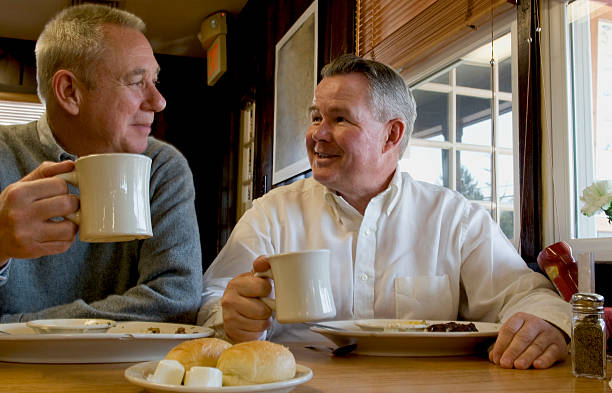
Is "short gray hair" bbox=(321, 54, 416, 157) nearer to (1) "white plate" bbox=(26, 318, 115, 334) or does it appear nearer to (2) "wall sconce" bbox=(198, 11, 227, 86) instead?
(1) "white plate" bbox=(26, 318, 115, 334)

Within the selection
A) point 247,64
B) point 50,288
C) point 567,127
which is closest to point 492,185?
point 567,127

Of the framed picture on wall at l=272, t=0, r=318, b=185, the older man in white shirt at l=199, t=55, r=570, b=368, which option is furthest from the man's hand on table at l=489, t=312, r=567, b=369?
the framed picture on wall at l=272, t=0, r=318, b=185

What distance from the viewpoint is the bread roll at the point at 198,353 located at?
2.29ft

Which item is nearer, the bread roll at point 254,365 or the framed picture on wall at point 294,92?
the bread roll at point 254,365

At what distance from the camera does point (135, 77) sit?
139 centimetres

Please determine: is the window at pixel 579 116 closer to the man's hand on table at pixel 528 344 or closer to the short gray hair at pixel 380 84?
the short gray hair at pixel 380 84

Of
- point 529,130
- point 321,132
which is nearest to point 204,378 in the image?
point 321,132

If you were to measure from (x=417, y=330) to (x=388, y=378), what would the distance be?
0.99 ft

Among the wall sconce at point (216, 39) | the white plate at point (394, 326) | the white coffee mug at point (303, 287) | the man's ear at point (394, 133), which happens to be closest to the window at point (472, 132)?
the man's ear at point (394, 133)

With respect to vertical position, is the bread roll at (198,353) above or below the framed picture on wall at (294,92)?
below

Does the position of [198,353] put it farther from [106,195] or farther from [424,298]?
[424,298]

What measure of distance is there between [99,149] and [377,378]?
0.91m

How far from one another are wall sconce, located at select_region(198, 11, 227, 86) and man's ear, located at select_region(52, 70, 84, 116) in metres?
3.50

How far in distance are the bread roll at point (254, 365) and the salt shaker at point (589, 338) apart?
1.52 feet
